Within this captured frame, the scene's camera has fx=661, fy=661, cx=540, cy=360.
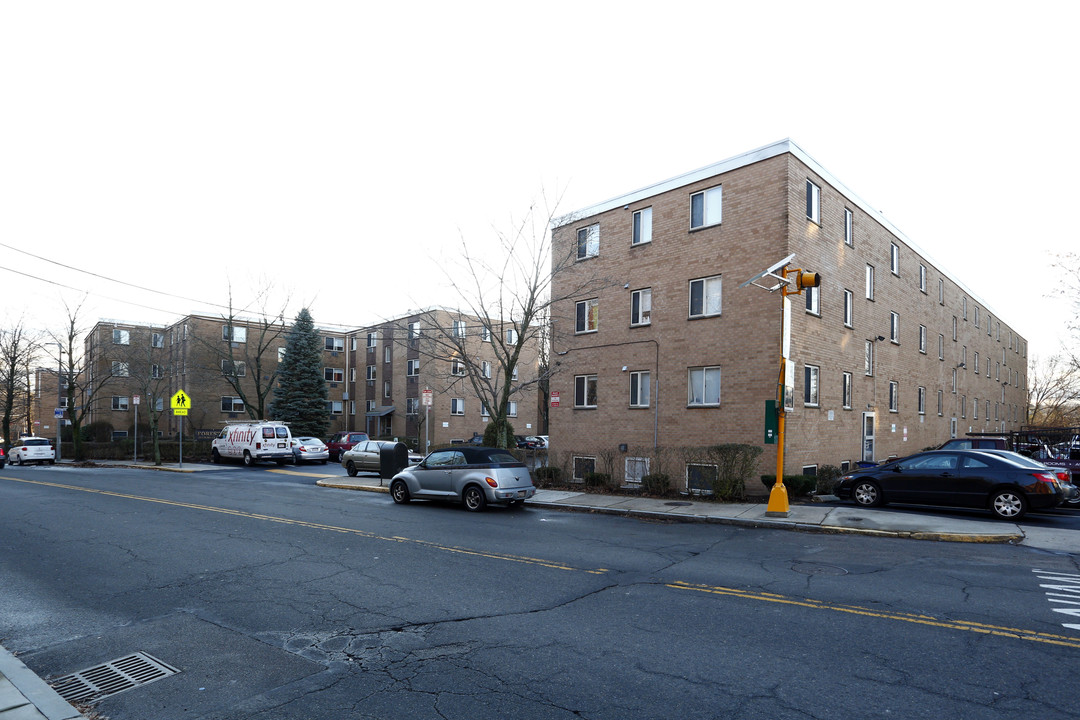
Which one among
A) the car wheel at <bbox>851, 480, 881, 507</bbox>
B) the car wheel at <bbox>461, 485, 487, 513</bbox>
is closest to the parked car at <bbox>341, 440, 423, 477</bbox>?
the car wheel at <bbox>461, 485, 487, 513</bbox>

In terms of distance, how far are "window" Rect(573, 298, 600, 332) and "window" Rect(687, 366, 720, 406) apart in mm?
4377

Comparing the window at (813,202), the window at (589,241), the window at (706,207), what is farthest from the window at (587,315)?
the window at (813,202)

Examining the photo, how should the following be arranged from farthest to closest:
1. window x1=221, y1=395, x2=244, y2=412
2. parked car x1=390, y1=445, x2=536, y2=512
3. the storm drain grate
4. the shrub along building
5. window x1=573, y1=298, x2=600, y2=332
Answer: window x1=221, y1=395, x2=244, y2=412 → window x1=573, y1=298, x2=600, y2=332 → the shrub along building → parked car x1=390, y1=445, x2=536, y2=512 → the storm drain grate

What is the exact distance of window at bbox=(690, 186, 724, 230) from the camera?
19.9m

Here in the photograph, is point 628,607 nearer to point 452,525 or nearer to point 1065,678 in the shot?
point 1065,678

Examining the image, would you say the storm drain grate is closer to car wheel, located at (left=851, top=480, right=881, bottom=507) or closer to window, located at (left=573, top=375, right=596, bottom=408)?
car wheel, located at (left=851, top=480, right=881, bottom=507)

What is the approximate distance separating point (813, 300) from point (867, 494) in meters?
6.42

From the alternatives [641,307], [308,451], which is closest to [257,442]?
[308,451]

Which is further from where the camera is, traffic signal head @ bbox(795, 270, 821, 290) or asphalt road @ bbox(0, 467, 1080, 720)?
traffic signal head @ bbox(795, 270, 821, 290)

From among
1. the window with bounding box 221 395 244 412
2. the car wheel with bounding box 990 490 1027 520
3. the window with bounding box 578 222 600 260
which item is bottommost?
the car wheel with bounding box 990 490 1027 520

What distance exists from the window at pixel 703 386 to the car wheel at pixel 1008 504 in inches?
282

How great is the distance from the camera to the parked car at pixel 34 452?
40.3 meters

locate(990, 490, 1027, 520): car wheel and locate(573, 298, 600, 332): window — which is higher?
locate(573, 298, 600, 332): window

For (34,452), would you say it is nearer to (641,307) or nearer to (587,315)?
(587,315)
